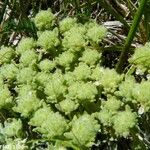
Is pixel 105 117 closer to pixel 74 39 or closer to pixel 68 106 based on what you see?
pixel 68 106

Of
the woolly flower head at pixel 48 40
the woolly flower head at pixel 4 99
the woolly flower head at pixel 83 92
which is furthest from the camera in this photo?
the woolly flower head at pixel 48 40

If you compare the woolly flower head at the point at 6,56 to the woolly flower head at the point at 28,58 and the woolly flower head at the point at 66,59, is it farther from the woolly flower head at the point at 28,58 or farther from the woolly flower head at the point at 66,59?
the woolly flower head at the point at 66,59

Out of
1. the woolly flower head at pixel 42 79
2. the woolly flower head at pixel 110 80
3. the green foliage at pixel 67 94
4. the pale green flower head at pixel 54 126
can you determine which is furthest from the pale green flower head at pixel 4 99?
the woolly flower head at pixel 110 80

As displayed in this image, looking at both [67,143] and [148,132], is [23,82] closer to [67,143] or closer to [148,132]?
[67,143]

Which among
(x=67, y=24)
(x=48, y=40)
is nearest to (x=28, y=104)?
(x=48, y=40)

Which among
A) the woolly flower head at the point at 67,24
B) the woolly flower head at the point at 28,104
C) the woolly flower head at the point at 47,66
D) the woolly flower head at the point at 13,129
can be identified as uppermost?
the woolly flower head at the point at 67,24

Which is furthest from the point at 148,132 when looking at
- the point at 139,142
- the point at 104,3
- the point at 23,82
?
the point at 104,3
